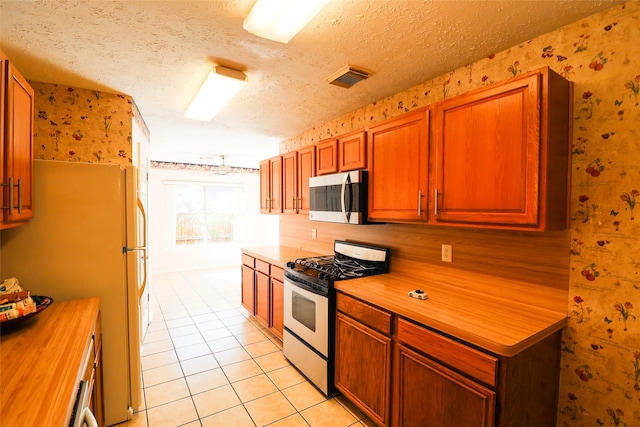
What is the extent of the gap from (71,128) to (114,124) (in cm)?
30

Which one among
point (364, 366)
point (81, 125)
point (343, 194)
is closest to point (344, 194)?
point (343, 194)

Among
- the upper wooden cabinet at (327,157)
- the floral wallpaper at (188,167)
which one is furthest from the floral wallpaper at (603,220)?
the floral wallpaper at (188,167)

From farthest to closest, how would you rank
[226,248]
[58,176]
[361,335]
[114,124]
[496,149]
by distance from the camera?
[226,248]
[114,124]
[361,335]
[58,176]
[496,149]

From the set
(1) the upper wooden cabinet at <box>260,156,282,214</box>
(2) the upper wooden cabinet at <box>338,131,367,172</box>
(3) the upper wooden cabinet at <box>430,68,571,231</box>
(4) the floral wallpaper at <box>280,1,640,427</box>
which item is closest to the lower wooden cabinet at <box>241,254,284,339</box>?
(1) the upper wooden cabinet at <box>260,156,282,214</box>

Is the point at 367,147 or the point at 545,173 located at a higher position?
the point at 367,147

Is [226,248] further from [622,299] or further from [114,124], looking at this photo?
[622,299]

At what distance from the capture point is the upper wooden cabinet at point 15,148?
1.38m

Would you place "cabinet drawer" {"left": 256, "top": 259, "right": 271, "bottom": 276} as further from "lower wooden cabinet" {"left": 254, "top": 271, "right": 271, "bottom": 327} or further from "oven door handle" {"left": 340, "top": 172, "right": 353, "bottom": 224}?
"oven door handle" {"left": 340, "top": 172, "right": 353, "bottom": 224}

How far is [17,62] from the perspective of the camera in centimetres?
203

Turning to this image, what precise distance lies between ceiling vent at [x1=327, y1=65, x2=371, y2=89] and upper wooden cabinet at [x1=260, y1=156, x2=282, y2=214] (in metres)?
1.58

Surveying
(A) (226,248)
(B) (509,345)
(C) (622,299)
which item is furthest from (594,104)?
(A) (226,248)

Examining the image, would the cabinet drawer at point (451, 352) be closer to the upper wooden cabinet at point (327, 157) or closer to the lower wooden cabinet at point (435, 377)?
the lower wooden cabinet at point (435, 377)

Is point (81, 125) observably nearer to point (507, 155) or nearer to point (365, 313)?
point (365, 313)

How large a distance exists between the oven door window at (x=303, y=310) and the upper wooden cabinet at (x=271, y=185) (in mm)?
1395
